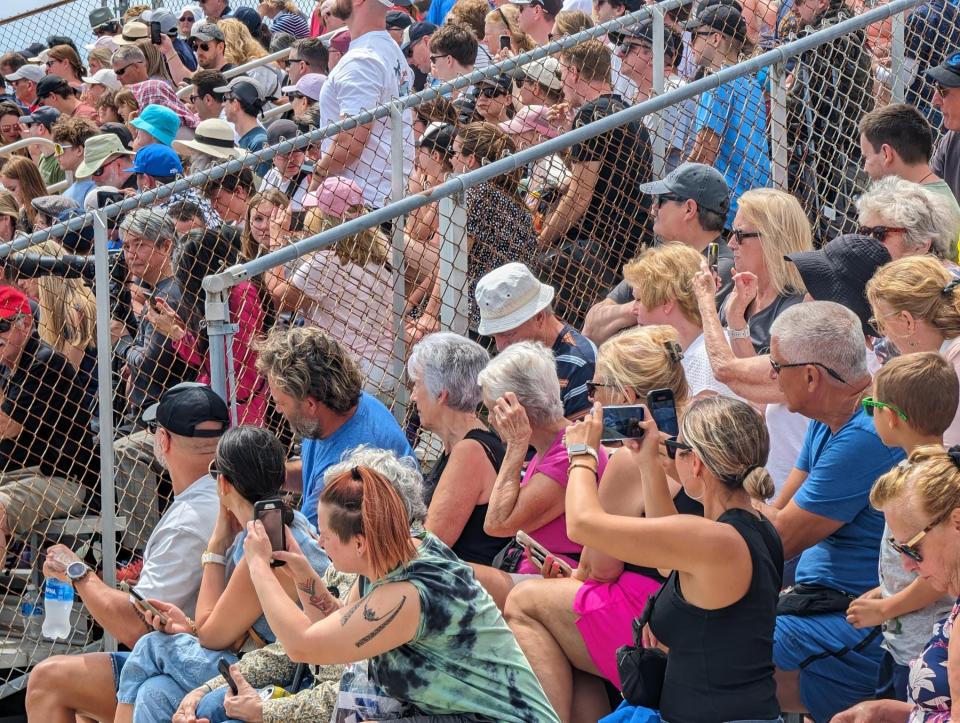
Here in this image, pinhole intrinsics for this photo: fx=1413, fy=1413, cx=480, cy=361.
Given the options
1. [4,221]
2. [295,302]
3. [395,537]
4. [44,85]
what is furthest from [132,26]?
[395,537]

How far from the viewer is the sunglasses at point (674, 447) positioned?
3822mm

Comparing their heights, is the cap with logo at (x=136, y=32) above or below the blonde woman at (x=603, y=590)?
below

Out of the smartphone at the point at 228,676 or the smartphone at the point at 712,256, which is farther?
the smartphone at the point at 712,256

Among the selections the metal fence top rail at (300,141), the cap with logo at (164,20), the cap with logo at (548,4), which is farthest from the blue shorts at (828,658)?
the cap with logo at (164,20)

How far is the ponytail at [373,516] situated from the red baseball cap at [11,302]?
259cm

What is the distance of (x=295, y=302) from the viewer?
5902 millimetres

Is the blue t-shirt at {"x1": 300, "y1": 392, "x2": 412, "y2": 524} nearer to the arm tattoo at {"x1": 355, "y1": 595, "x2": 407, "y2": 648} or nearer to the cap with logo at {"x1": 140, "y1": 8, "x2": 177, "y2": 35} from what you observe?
the arm tattoo at {"x1": 355, "y1": 595, "x2": 407, "y2": 648}

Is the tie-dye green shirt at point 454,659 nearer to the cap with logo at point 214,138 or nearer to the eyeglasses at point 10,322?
the eyeglasses at point 10,322

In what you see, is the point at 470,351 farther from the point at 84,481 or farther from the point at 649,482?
the point at 84,481

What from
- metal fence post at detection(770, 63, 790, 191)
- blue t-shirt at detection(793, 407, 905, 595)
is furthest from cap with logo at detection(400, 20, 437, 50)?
blue t-shirt at detection(793, 407, 905, 595)

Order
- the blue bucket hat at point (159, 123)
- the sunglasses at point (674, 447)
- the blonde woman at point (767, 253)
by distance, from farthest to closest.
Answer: the blue bucket hat at point (159, 123) < the blonde woman at point (767, 253) < the sunglasses at point (674, 447)

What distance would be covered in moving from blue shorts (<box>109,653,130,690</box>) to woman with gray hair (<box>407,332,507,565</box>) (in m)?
1.23

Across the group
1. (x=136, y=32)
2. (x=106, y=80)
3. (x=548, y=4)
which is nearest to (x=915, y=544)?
(x=548, y=4)

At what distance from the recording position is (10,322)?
19.6 feet
